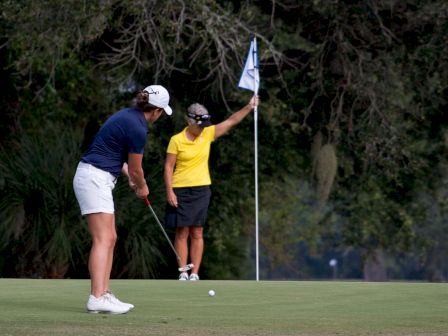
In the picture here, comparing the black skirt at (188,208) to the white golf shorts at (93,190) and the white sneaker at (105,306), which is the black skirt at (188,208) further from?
the white sneaker at (105,306)

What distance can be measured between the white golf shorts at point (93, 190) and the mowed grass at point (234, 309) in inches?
29.7

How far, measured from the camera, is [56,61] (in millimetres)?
18641

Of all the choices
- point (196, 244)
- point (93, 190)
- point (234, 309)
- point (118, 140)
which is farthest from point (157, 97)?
point (196, 244)

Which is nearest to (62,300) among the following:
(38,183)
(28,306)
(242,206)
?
(28,306)

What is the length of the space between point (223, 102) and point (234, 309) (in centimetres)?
1188

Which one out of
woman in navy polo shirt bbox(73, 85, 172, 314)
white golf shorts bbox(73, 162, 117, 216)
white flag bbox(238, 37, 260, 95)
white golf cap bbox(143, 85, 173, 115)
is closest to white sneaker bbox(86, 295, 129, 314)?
woman in navy polo shirt bbox(73, 85, 172, 314)

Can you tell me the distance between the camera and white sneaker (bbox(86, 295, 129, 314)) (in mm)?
8414

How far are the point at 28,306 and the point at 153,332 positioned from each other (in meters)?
2.11

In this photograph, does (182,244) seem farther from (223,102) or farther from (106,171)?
(223,102)

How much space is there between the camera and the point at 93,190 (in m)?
8.66

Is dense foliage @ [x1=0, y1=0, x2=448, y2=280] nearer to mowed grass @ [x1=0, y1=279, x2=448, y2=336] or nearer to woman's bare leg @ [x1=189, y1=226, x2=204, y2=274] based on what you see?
woman's bare leg @ [x1=189, y1=226, x2=204, y2=274]

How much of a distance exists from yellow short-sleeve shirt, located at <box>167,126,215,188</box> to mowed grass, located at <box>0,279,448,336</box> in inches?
96.8

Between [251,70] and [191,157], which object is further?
[251,70]

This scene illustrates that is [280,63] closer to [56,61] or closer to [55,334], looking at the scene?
[56,61]
